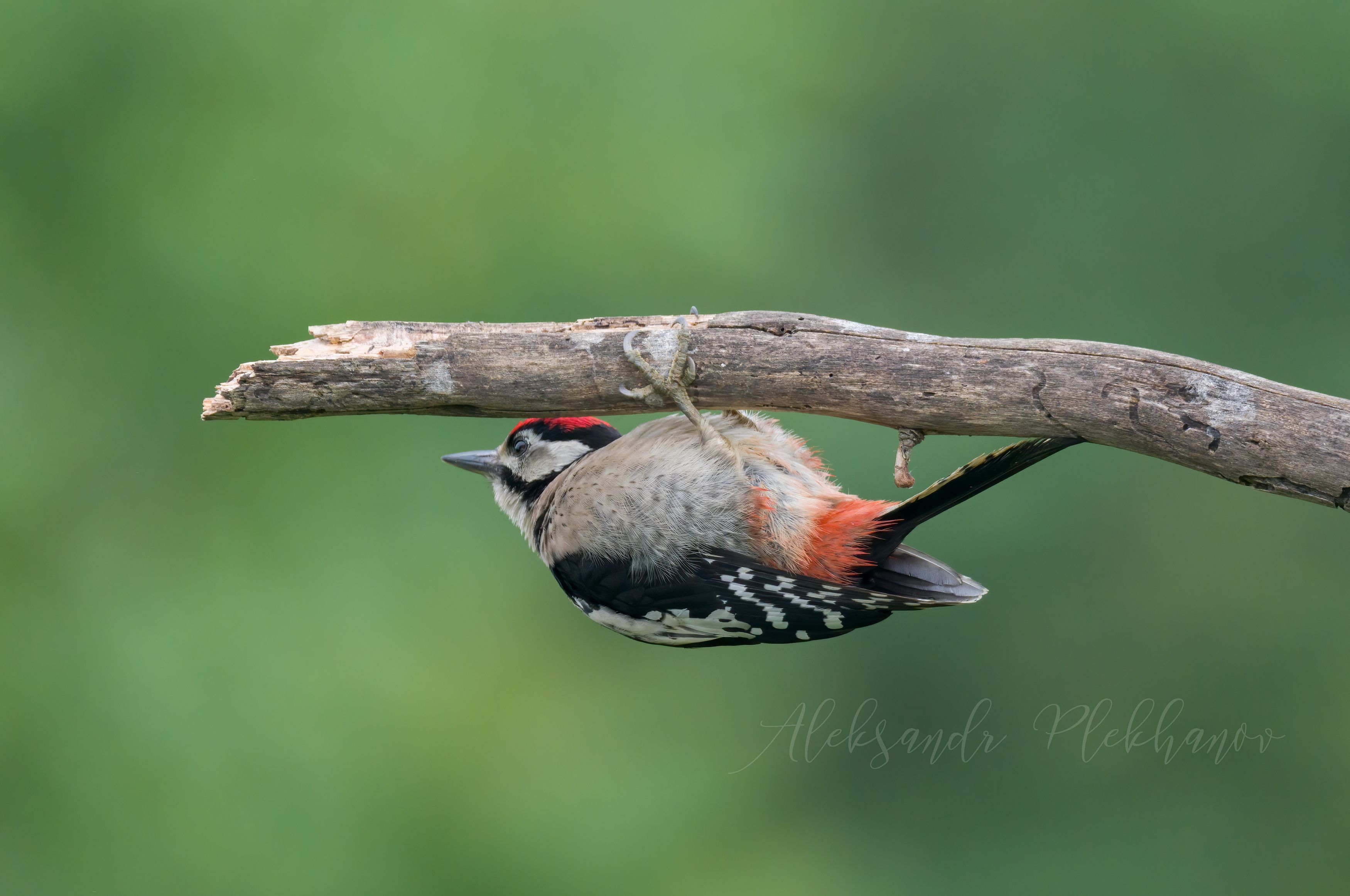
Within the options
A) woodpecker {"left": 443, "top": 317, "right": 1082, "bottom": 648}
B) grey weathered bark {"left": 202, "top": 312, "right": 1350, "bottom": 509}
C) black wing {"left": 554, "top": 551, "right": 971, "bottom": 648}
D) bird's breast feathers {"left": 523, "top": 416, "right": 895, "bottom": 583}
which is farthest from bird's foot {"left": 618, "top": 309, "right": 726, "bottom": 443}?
black wing {"left": 554, "top": 551, "right": 971, "bottom": 648}

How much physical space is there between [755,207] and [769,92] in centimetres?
107

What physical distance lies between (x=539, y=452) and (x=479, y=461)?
8.9 inches

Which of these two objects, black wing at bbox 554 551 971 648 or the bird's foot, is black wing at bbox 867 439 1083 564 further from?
the bird's foot

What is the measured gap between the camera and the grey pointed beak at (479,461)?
3170mm

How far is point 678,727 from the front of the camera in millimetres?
7000

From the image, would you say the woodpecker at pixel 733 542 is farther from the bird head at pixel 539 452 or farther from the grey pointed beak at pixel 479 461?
the grey pointed beak at pixel 479 461

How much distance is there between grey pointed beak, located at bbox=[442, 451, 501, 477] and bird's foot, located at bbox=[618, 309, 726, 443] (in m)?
1.04

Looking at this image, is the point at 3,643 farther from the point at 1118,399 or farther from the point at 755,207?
the point at 1118,399

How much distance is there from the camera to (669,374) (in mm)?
2182

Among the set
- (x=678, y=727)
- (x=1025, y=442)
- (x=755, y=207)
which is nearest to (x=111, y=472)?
(x=678, y=727)

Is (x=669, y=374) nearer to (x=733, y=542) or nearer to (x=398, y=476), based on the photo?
(x=733, y=542)

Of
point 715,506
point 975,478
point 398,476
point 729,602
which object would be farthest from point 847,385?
point 398,476

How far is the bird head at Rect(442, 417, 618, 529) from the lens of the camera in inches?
120

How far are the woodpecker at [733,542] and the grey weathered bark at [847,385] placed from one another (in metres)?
0.27
